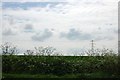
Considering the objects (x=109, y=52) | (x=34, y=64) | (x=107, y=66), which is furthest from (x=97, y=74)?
(x=34, y=64)

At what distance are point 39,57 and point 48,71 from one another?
1.38 metres

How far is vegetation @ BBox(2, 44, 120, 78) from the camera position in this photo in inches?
448

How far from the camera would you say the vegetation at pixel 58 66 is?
11391 mm

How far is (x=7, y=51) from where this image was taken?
43.6 feet

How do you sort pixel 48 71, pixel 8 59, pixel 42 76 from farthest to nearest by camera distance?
pixel 8 59 < pixel 48 71 < pixel 42 76

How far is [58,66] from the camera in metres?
12.0

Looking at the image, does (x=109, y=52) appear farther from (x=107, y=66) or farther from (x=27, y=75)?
(x=27, y=75)

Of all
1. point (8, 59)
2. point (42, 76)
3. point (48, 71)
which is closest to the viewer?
point (42, 76)

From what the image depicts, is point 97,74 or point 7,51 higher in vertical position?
point 7,51

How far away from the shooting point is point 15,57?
1280cm

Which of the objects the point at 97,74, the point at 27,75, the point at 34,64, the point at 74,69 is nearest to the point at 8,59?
the point at 34,64

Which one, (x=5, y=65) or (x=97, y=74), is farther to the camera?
(x=5, y=65)

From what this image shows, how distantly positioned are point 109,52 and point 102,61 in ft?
2.29

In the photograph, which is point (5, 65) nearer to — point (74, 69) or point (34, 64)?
point (34, 64)
